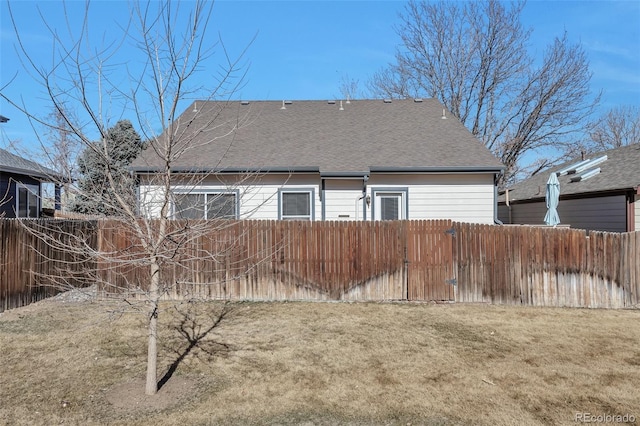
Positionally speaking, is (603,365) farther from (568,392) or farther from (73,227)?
(73,227)

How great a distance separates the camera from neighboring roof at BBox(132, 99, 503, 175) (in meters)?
10.1

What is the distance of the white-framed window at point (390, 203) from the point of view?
10.4m

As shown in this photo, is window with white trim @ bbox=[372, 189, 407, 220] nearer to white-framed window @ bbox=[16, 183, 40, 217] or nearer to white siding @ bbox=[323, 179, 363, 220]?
white siding @ bbox=[323, 179, 363, 220]

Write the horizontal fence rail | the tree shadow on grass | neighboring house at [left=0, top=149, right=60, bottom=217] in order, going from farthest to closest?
1. neighboring house at [left=0, top=149, right=60, bottom=217]
2. the horizontal fence rail
3. the tree shadow on grass

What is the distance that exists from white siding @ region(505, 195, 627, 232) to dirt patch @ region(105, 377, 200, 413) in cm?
1079

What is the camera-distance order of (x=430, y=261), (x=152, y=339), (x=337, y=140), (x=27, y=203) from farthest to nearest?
(x=27, y=203) → (x=337, y=140) → (x=430, y=261) → (x=152, y=339)

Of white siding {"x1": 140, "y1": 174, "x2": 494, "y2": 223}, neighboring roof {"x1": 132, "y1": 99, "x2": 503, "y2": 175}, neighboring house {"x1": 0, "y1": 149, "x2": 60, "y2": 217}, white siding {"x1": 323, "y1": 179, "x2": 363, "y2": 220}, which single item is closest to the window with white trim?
white siding {"x1": 140, "y1": 174, "x2": 494, "y2": 223}

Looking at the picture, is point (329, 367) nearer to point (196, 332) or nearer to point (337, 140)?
point (196, 332)

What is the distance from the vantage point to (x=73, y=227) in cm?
922

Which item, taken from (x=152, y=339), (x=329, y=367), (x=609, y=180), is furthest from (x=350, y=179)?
(x=609, y=180)

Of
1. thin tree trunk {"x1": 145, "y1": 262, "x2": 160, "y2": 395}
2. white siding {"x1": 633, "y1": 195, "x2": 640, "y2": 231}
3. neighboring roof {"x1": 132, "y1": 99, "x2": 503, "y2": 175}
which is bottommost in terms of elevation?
thin tree trunk {"x1": 145, "y1": 262, "x2": 160, "y2": 395}

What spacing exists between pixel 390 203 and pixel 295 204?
8.27 ft

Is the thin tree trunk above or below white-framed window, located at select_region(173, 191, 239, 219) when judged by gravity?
below

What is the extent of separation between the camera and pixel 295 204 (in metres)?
10.3
